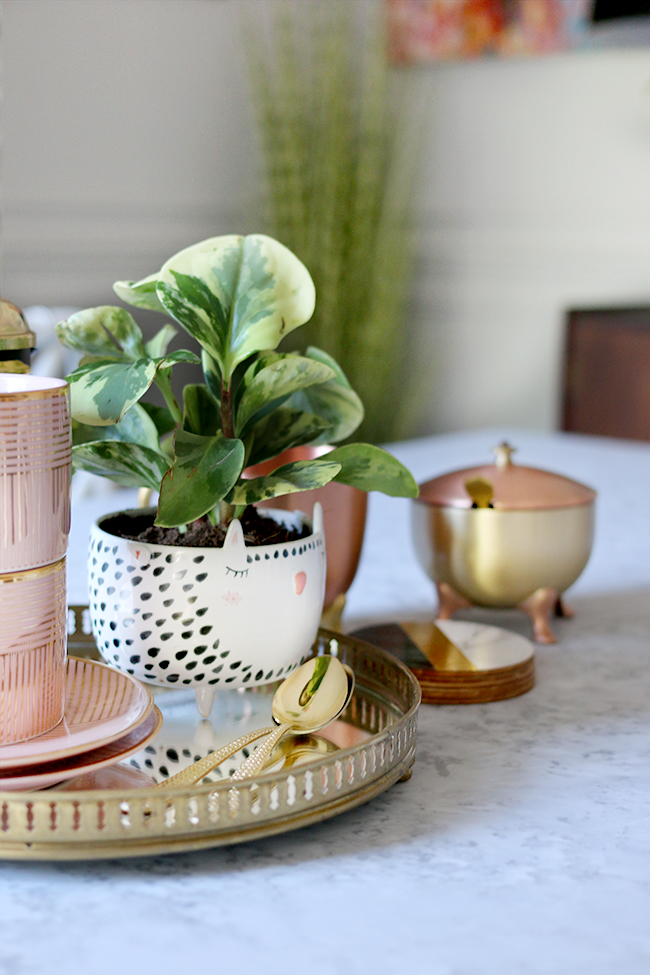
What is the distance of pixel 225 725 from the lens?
527mm

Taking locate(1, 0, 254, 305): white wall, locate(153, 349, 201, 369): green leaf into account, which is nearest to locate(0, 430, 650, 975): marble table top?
locate(153, 349, 201, 369): green leaf

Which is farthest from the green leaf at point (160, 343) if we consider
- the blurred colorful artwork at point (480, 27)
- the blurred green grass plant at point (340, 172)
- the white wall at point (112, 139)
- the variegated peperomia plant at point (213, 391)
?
the blurred colorful artwork at point (480, 27)

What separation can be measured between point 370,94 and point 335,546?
7.95 ft

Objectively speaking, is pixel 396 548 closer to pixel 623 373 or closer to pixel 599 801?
pixel 599 801

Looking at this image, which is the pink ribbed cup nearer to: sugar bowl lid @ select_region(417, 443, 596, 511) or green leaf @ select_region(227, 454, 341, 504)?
green leaf @ select_region(227, 454, 341, 504)

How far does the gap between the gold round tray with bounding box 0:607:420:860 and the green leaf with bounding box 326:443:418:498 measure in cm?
13

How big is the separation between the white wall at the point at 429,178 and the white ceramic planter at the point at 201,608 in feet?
6.86

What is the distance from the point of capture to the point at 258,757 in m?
0.45

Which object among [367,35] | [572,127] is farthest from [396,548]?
[367,35]

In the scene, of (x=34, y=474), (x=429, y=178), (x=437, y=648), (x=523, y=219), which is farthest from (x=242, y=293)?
(x=429, y=178)

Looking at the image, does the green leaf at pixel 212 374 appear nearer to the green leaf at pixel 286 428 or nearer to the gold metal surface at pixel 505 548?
the green leaf at pixel 286 428

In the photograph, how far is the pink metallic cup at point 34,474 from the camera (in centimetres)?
39

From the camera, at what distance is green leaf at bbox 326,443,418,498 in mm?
531

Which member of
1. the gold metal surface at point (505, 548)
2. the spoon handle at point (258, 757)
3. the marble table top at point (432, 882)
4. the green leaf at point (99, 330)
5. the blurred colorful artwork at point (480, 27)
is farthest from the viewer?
the blurred colorful artwork at point (480, 27)
